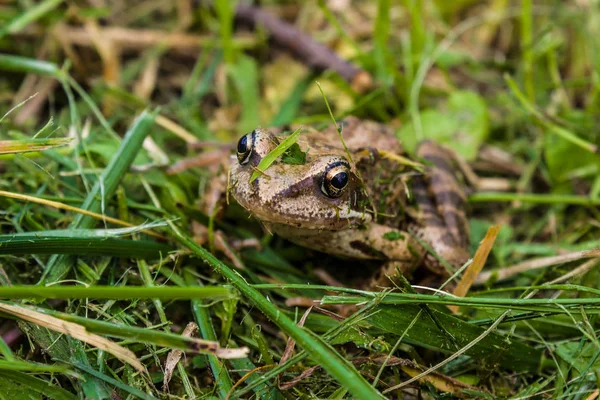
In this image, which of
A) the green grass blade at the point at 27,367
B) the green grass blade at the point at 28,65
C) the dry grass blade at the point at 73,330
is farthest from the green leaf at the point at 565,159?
the green grass blade at the point at 28,65

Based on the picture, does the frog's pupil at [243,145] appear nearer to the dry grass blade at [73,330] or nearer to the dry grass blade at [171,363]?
the dry grass blade at [171,363]

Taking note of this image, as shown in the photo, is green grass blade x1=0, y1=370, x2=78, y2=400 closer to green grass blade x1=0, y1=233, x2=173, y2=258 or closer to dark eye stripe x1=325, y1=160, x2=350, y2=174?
green grass blade x1=0, y1=233, x2=173, y2=258

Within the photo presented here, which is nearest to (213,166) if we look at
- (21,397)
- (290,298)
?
(290,298)

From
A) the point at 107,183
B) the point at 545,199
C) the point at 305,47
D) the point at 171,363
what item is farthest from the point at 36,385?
the point at 305,47

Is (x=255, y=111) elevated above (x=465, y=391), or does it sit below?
above

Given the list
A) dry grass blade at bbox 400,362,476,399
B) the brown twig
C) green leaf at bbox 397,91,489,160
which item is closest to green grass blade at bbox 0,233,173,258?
dry grass blade at bbox 400,362,476,399

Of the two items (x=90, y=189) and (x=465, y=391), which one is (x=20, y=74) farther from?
(x=465, y=391)
